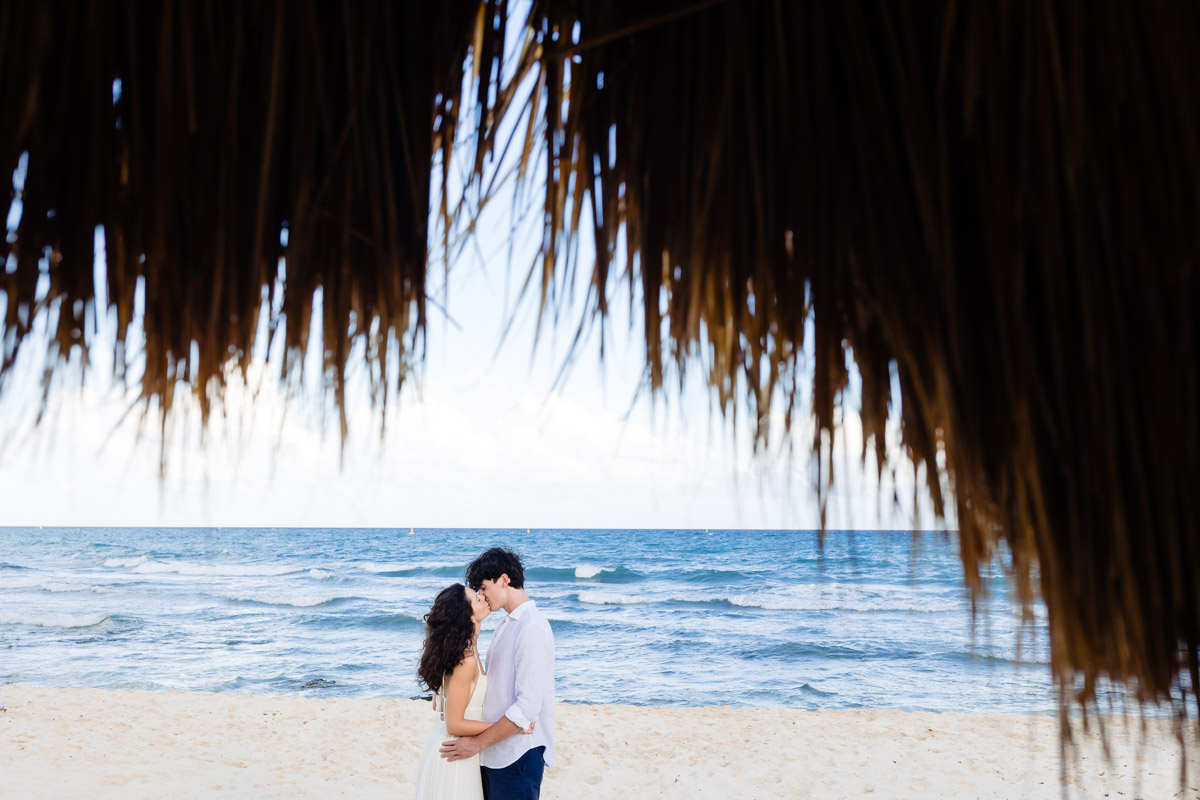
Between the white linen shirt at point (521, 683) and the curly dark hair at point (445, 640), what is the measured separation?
0.80ft

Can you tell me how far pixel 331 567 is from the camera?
87.5 ft

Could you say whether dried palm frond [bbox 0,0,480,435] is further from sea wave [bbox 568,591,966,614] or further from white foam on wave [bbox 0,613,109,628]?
white foam on wave [bbox 0,613,109,628]

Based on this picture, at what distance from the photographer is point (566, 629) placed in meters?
16.8

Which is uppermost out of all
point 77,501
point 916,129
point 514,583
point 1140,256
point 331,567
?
point 916,129

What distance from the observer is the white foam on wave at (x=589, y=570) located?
24.7 m

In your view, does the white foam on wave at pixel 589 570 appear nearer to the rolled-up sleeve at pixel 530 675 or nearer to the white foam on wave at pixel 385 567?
the white foam on wave at pixel 385 567

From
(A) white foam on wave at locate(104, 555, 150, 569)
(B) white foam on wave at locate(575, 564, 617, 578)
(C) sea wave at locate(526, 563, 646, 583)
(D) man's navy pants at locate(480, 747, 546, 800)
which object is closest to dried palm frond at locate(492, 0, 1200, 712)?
(D) man's navy pants at locate(480, 747, 546, 800)

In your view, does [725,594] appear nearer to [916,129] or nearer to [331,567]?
[331,567]

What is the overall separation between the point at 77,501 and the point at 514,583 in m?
2.57

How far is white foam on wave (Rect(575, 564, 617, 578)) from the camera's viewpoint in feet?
80.9

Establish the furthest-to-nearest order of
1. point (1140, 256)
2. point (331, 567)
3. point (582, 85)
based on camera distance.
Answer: point (331, 567), point (582, 85), point (1140, 256)

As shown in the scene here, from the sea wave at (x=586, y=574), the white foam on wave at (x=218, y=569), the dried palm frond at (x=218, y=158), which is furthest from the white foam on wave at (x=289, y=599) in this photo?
the dried palm frond at (x=218, y=158)

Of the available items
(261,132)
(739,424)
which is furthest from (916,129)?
(261,132)

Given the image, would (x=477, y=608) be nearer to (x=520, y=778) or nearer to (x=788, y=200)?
(x=520, y=778)
